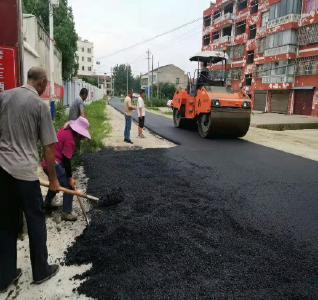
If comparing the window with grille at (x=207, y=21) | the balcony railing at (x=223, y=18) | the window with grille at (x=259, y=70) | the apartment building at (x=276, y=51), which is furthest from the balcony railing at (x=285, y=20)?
the window with grille at (x=207, y=21)

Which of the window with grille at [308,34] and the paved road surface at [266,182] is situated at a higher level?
the window with grille at [308,34]

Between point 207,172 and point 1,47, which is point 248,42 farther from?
point 1,47

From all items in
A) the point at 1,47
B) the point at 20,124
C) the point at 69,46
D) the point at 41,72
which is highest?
the point at 69,46

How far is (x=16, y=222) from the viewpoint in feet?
7.28

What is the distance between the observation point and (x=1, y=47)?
9.64 feet

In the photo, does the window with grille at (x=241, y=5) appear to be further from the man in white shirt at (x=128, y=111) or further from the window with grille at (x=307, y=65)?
the man in white shirt at (x=128, y=111)

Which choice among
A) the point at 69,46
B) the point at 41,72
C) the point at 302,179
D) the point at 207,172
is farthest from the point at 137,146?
the point at 69,46

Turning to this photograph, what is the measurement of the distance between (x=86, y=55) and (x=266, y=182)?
81.7 metres

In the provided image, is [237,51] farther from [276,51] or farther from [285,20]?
[285,20]

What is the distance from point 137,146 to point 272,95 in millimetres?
21165

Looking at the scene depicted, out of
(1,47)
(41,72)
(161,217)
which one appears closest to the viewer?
(41,72)

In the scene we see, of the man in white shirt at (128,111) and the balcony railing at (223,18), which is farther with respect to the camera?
the balcony railing at (223,18)

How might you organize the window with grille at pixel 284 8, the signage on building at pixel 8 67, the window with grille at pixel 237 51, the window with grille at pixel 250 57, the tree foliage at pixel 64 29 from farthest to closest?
the window with grille at pixel 237 51
the window with grille at pixel 250 57
the window with grille at pixel 284 8
the tree foliage at pixel 64 29
the signage on building at pixel 8 67

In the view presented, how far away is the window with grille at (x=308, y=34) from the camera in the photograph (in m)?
21.5
